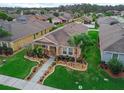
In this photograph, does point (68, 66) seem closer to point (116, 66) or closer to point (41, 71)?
point (41, 71)

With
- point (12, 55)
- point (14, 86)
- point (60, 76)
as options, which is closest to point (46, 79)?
point (60, 76)

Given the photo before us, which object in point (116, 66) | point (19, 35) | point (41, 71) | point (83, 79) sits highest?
point (19, 35)

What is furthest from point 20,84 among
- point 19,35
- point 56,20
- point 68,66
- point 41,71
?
point 56,20

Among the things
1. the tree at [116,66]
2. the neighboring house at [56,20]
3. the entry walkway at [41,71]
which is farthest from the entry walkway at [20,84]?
the neighboring house at [56,20]

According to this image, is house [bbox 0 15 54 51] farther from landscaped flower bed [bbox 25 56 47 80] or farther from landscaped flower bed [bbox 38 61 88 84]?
landscaped flower bed [bbox 38 61 88 84]

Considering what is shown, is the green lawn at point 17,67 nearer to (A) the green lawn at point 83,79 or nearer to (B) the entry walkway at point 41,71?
(B) the entry walkway at point 41,71
